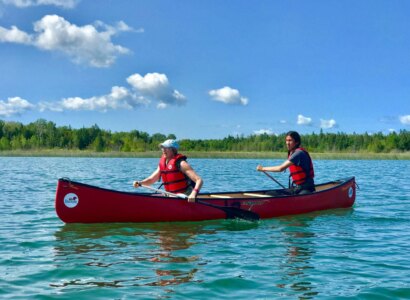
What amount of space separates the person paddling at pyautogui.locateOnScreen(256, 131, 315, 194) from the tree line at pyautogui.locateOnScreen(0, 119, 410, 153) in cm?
7522

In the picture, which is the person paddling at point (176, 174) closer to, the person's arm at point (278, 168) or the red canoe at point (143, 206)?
the red canoe at point (143, 206)

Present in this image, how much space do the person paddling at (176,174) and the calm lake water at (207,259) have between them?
722mm

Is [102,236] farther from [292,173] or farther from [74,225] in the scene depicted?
[292,173]

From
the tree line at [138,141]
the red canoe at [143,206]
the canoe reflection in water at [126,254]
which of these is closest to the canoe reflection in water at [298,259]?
the red canoe at [143,206]

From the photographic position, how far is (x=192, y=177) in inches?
340

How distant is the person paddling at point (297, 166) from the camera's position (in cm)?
1045

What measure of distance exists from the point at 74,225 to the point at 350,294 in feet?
18.3

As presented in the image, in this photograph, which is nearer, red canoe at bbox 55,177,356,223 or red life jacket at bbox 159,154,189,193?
red canoe at bbox 55,177,356,223

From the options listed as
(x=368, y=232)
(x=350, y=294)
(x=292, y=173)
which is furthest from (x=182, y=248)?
(x=292, y=173)

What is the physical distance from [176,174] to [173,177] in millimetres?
86

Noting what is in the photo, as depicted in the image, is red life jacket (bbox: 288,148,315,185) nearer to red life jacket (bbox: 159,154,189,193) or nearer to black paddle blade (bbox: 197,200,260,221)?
black paddle blade (bbox: 197,200,260,221)

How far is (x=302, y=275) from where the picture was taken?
5.80m

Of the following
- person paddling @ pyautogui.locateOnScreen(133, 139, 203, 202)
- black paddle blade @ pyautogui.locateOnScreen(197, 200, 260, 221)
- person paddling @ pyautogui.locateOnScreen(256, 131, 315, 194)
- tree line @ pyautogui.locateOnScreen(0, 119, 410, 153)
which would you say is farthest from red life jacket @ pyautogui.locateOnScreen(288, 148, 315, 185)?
tree line @ pyautogui.locateOnScreen(0, 119, 410, 153)

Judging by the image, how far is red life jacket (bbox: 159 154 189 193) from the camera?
9.09 m
